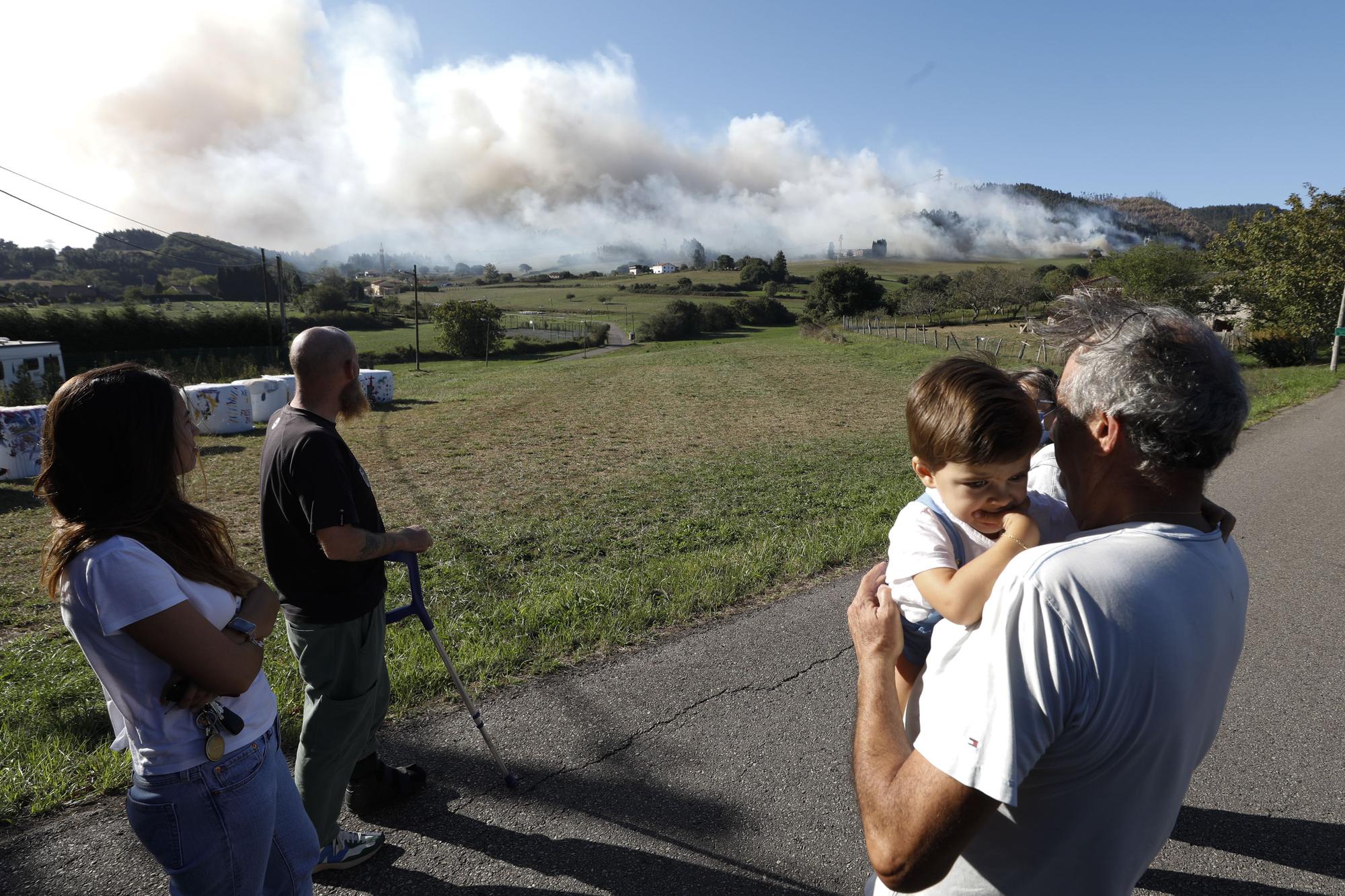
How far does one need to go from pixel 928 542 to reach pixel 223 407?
72.6 feet

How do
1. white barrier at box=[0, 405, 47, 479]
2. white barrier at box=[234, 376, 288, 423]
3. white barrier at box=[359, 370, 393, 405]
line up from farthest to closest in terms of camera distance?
white barrier at box=[359, 370, 393, 405] → white barrier at box=[234, 376, 288, 423] → white barrier at box=[0, 405, 47, 479]

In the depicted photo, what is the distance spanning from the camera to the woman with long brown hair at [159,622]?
5.69 feet

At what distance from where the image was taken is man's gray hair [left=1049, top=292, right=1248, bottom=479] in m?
1.27

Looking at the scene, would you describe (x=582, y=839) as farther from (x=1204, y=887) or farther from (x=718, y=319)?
(x=718, y=319)

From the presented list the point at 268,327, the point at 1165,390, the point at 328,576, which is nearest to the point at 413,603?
the point at 328,576

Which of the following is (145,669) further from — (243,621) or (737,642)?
(737,642)

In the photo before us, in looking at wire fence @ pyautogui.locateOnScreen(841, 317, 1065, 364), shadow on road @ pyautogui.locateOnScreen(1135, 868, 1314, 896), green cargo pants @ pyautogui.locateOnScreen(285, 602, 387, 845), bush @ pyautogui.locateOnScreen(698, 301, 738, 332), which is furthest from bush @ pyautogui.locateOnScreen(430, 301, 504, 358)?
shadow on road @ pyautogui.locateOnScreen(1135, 868, 1314, 896)

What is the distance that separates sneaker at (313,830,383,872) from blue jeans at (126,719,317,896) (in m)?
0.64

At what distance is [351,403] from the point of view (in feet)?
10.1

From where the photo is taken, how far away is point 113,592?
1697mm

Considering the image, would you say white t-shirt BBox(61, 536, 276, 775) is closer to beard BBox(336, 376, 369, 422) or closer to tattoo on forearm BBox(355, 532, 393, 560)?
tattoo on forearm BBox(355, 532, 393, 560)

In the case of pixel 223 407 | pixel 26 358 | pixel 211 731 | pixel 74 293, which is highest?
pixel 74 293

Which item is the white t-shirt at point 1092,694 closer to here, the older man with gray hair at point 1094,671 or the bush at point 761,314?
the older man with gray hair at point 1094,671

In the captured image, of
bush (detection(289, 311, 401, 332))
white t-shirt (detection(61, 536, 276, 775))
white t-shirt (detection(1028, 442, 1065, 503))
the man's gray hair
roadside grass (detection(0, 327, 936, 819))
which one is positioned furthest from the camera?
bush (detection(289, 311, 401, 332))
